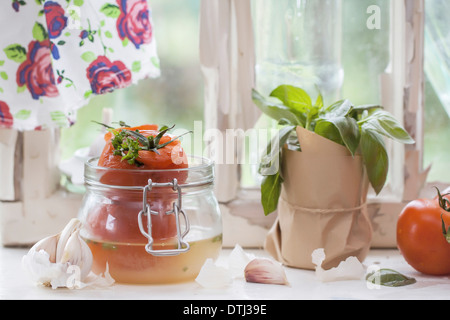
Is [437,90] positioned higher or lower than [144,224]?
higher

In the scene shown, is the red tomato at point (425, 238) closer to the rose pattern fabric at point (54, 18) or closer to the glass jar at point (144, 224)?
the glass jar at point (144, 224)

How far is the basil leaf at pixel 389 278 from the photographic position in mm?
936

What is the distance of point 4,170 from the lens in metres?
1.15

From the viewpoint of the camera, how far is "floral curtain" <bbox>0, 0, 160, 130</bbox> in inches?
39.3

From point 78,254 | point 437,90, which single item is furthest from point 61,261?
point 437,90

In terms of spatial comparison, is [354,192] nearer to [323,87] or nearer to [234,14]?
[323,87]

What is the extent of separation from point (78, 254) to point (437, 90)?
732 mm

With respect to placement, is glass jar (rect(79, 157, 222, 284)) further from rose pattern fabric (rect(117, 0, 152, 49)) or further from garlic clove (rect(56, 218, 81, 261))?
rose pattern fabric (rect(117, 0, 152, 49))

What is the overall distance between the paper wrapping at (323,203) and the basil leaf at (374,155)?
2cm

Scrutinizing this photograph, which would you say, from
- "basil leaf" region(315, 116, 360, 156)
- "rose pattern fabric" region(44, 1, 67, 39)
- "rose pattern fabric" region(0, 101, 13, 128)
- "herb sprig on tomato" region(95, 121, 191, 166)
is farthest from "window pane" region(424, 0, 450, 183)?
"rose pattern fabric" region(0, 101, 13, 128)

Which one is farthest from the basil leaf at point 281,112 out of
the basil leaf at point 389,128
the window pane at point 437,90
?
the window pane at point 437,90

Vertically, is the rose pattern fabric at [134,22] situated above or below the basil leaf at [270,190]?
above

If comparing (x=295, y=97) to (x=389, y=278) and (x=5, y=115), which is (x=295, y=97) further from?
(x=5, y=115)

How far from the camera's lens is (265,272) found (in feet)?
3.10
